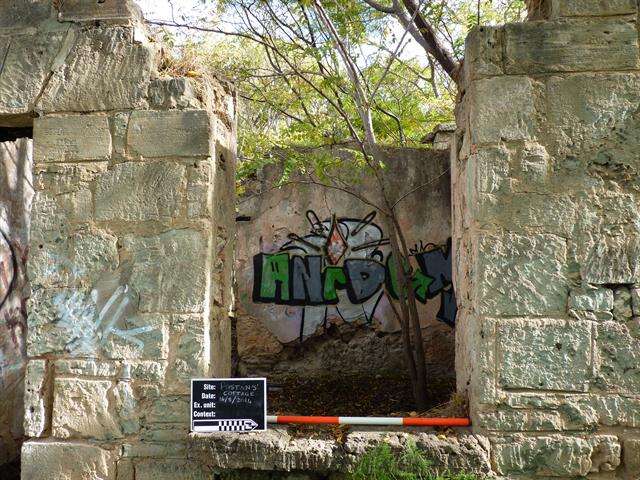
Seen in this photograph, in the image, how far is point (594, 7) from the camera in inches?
110

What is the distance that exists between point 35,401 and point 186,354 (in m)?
0.83

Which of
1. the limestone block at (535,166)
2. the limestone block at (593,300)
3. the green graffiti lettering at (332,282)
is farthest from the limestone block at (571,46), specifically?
the green graffiti lettering at (332,282)

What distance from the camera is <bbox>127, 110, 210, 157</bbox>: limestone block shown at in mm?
3012

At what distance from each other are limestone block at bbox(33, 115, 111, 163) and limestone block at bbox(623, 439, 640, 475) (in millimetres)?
2833

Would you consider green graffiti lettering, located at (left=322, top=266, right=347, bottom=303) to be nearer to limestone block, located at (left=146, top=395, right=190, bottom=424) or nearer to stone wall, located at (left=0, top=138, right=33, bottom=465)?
stone wall, located at (left=0, top=138, right=33, bottom=465)

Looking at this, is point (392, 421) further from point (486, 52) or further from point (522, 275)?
point (486, 52)

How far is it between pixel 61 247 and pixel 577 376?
2584mm

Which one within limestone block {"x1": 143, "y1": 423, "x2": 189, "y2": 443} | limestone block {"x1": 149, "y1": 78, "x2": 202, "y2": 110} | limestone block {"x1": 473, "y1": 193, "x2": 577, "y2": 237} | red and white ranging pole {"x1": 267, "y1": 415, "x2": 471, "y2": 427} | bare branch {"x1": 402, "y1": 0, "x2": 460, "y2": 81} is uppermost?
bare branch {"x1": 402, "y1": 0, "x2": 460, "y2": 81}

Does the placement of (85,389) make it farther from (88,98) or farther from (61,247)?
(88,98)

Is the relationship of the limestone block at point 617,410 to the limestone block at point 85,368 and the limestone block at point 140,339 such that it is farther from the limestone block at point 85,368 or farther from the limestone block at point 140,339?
the limestone block at point 85,368

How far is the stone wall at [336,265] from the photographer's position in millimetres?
6082

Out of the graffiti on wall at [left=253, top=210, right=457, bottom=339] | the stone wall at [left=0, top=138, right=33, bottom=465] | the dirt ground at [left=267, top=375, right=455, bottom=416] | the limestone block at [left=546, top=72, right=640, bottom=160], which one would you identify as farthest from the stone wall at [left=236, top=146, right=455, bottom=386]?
the limestone block at [left=546, top=72, right=640, bottom=160]

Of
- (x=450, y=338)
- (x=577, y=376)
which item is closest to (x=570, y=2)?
(x=577, y=376)

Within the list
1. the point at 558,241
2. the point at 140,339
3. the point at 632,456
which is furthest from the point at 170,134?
the point at 632,456
